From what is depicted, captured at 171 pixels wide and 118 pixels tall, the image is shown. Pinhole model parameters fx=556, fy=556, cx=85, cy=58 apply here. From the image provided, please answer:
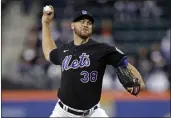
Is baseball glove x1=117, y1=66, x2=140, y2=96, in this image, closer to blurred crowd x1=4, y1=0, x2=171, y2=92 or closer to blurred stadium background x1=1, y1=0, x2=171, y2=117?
blurred stadium background x1=1, y1=0, x2=171, y2=117

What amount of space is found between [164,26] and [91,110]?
10069mm

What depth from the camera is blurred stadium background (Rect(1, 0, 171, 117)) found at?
1087 centimetres

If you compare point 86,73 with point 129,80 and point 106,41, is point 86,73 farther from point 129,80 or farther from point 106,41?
point 106,41

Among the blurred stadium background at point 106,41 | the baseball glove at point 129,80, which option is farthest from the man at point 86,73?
the blurred stadium background at point 106,41

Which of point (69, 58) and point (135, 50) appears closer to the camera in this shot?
point (69, 58)

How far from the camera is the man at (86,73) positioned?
544 cm

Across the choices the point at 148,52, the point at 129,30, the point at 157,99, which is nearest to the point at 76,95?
the point at 157,99

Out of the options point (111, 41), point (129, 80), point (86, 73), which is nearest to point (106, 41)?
point (111, 41)

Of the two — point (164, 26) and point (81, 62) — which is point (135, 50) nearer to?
point (164, 26)

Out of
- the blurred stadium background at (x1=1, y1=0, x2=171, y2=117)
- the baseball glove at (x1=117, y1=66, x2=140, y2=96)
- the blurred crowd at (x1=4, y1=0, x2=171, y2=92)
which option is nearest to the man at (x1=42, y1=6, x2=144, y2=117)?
the baseball glove at (x1=117, y1=66, x2=140, y2=96)

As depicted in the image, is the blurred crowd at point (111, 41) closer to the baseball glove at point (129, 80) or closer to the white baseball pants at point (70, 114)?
the white baseball pants at point (70, 114)

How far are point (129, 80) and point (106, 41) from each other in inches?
355

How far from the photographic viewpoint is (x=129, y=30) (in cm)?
1532

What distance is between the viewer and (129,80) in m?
5.35
